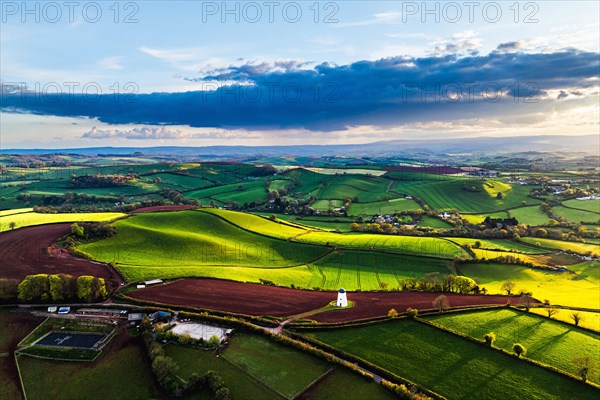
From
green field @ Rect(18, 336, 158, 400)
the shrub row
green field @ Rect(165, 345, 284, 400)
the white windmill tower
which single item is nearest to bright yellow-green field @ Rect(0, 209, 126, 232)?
green field @ Rect(18, 336, 158, 400)

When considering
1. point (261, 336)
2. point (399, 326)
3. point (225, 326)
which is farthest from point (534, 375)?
point (225, 326)

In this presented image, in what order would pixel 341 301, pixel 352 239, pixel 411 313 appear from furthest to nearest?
1. pixel 352 239
2. pixel 341 301
3. pixel 411 313

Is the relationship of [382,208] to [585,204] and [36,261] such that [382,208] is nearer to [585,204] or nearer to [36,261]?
[585,204]

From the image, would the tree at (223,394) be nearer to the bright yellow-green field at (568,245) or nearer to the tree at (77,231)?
the tree at (77,231)

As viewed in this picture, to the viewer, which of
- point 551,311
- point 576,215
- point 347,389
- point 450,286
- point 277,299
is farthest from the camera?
point 576,215

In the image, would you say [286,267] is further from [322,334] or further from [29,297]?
[29,297]

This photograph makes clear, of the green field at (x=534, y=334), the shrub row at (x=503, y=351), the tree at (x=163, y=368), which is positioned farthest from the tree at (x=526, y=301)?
the tree at (x=163, y=368)

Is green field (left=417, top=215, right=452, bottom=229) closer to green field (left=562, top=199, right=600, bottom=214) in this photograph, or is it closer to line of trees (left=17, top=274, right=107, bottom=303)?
green field (left=562, top=199, right=600, bottom=214)

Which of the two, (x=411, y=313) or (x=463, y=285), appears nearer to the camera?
(x=411, y=313)

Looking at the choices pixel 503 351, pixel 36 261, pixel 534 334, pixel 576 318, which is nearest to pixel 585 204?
pixel 576 318
